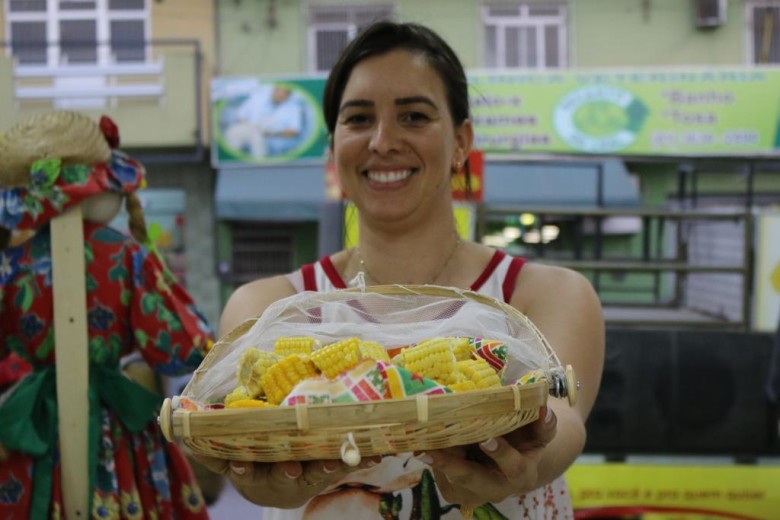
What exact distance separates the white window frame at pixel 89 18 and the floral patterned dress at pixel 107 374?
10.2m

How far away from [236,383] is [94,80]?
461 inches

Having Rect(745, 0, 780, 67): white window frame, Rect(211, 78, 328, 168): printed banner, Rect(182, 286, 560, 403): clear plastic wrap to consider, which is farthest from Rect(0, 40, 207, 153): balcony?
Rect(182, 286, 560, 403): clear plastic wrap

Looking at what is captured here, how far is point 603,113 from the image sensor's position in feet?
37.3

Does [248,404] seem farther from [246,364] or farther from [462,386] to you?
[462,386]

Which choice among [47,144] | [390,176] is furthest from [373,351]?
[47,144]

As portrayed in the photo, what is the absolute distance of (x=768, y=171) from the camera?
11.9 metres

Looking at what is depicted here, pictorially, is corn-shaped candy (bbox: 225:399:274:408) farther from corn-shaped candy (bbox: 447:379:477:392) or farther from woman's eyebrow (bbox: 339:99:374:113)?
woman's eyebrow (bbox: 339:99:374:113)

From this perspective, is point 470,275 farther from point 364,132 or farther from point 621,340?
point 621,340

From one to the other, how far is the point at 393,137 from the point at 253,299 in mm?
404

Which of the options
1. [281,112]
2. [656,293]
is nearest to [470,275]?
[656,293]

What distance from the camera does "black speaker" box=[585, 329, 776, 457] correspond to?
3967mm

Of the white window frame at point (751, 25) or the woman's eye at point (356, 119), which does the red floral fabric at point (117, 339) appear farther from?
the white window frame at point (751, 25)

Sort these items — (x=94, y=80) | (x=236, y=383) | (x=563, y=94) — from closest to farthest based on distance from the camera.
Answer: (x=236, y=383)
(x=563, y=94)
(x=94, y=80)

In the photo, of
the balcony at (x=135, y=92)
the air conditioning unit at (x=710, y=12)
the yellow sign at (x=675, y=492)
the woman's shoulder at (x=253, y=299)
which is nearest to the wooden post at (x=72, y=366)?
the woman's shoulder at (x=253, y=299)
